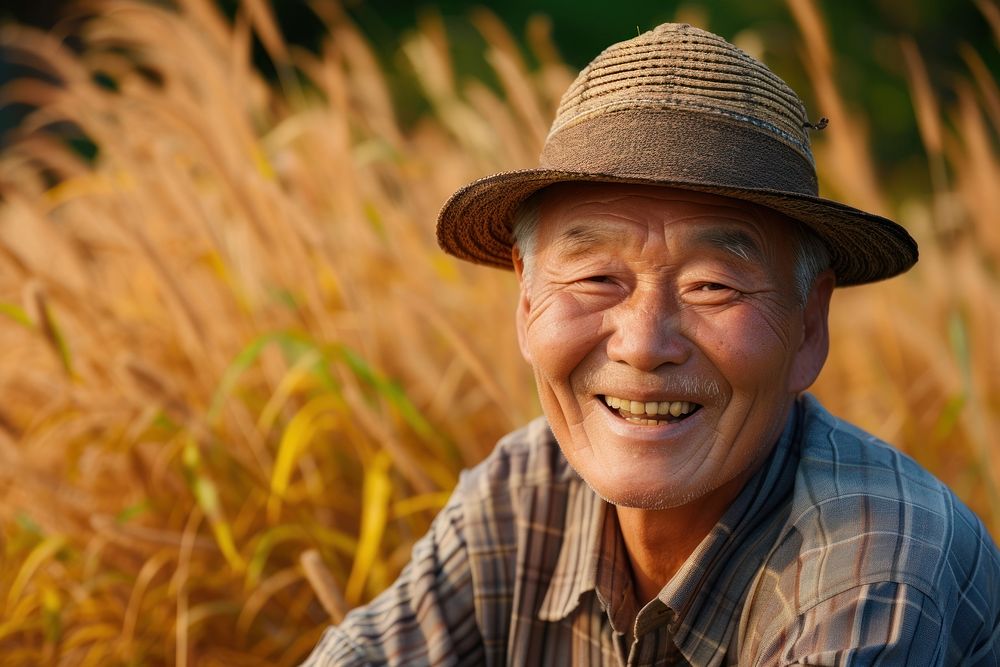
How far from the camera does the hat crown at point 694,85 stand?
169 cm

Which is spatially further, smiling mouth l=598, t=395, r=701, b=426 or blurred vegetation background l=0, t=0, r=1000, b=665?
blurred vegetation background l=0, t=0, r=1000, b=665

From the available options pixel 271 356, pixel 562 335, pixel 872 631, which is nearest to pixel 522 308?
pixel 562 335

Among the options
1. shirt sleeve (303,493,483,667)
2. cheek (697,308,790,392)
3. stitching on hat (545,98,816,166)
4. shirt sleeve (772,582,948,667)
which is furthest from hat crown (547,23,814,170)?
shirt sleeve (303,493,483,667)

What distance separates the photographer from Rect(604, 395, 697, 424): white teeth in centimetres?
172

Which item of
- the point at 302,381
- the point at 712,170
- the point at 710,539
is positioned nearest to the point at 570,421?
the point at 710,539

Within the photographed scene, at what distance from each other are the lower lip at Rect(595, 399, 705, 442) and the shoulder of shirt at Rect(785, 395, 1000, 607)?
20cm

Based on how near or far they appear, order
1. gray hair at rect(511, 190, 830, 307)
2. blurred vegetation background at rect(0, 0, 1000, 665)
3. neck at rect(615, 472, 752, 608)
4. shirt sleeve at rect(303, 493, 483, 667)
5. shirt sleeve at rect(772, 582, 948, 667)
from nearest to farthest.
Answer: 1. shirt sleeve at rect(772, 582, 948, 667)
2. gray hair at rect(511, 190, 830, 307)
3. neck at rect(615, 472, 752, 608)
4. shirt sleeve at rect(303, 493, 483, 667)
5. blurred vegetation background at rect(0, 0, 1000, 665)

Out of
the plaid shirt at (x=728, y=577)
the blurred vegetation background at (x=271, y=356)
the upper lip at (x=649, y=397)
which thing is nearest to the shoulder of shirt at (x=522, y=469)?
the plaid shirt at (x=728, y=577)

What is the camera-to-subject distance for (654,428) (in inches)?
68.0

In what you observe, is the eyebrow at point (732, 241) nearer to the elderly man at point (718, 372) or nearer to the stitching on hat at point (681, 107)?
the elderly man at point (718, 372)

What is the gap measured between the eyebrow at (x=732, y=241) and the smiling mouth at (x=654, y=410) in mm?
215

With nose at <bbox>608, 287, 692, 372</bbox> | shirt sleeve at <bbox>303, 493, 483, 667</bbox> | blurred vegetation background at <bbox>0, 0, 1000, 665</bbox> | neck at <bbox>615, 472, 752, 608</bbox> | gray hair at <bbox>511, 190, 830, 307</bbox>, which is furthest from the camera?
blurred vegetation background at <bbox>0, 0, 1000, 665</bbox>

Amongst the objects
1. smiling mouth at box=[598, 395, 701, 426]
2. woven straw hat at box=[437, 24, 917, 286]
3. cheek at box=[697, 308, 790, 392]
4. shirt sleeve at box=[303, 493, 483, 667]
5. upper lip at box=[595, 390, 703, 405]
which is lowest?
shirt sleeve at box=[303, 493, 483, 667]

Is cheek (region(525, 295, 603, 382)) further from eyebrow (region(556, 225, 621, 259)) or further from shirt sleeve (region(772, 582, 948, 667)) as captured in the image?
shirt sleeve (region(772, 582, 948, 667))
